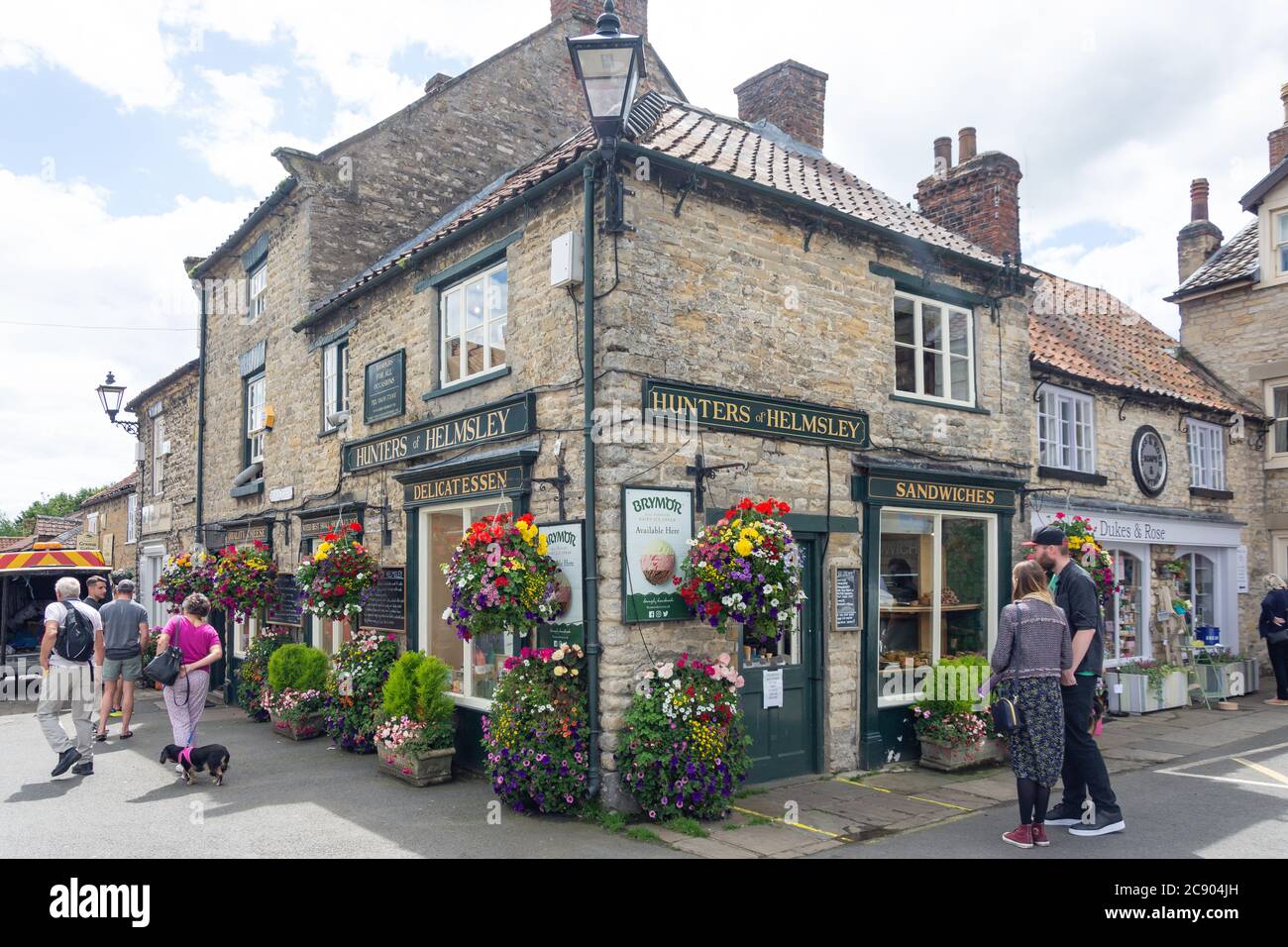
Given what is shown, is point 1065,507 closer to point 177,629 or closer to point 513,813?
point 513,813

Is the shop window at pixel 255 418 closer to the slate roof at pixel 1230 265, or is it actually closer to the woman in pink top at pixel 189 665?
the woman in pink top at pixel 189 665

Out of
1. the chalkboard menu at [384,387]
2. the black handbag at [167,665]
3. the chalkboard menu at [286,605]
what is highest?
the chalkboard menu at [384,387]

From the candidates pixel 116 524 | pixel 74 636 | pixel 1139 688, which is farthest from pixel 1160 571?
pixel 116 524

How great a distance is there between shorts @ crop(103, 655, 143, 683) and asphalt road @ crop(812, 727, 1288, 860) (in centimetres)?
928

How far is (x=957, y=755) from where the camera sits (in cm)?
951

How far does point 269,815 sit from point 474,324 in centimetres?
502

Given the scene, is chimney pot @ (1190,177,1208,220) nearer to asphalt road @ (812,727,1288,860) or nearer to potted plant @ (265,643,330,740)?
asphalt road @ (812,727,1288,860)

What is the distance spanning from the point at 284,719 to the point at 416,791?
359cm

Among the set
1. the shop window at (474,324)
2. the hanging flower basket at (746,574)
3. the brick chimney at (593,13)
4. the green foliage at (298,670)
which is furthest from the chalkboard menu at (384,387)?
the brick chimney at (593,13)

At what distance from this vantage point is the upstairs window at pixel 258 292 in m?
15.5

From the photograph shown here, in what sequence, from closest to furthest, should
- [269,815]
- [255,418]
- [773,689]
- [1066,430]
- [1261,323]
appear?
[269,815] < [773,689] < [1066,430] < [255,418] < [1261,323]

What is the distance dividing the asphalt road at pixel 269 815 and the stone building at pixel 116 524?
13515mm

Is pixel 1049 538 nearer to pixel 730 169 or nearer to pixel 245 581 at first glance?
pixel 730 169

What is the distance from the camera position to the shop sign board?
7.82m
